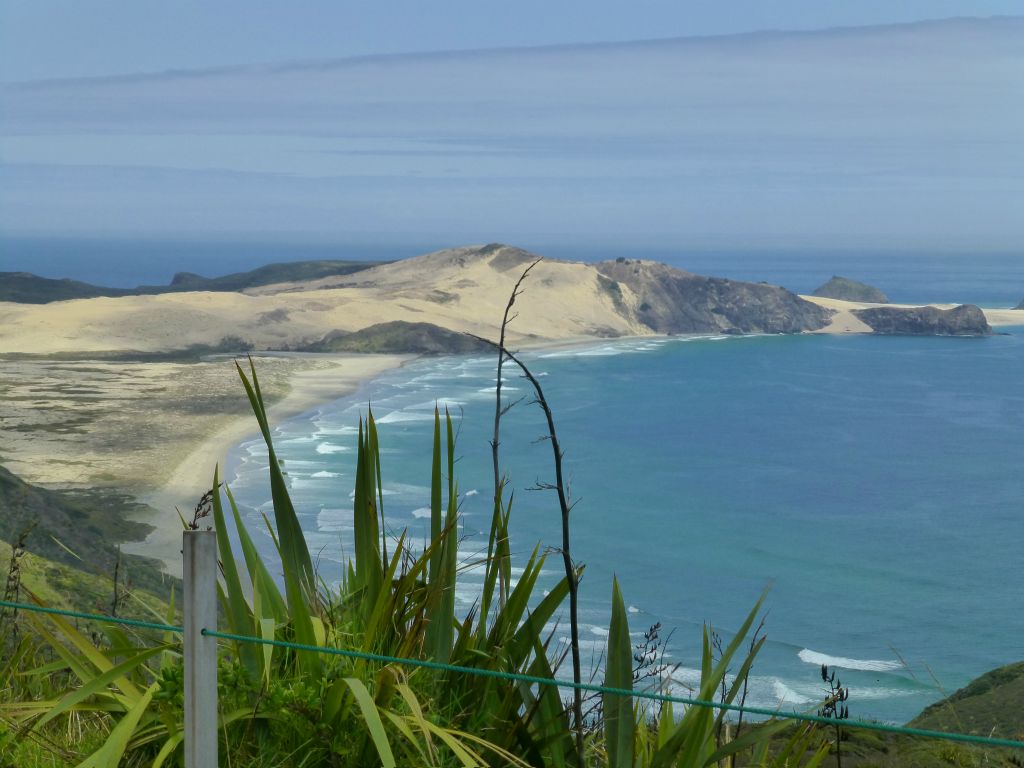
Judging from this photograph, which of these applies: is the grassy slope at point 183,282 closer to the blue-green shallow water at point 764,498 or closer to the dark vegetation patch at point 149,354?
the dark vegetation patch at point 149,354

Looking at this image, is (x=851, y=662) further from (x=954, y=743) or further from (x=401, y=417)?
(x=401, y=417)

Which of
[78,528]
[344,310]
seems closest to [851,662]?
[78,528]

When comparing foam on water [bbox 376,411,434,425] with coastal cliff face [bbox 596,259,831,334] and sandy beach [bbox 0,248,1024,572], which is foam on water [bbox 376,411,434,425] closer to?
sandy beach [bbox 0,248,1024,572]

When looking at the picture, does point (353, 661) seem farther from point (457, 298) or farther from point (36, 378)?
point (457, 298)

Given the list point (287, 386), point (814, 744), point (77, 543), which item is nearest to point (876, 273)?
point (287, 386)

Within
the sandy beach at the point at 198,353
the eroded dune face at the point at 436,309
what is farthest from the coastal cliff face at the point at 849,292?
the eroded dune face at the point at 436,309

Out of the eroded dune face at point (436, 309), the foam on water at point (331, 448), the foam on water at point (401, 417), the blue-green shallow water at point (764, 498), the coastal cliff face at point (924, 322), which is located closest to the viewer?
the blue-green shallow water at point (764, 498)
